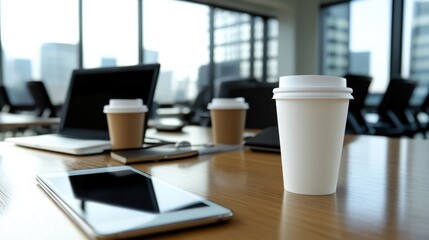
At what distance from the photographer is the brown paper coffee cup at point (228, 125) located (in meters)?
1.09

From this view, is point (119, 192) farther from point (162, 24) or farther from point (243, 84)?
point (162, 24)

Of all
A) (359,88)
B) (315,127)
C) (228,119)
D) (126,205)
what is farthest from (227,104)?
(359,88)

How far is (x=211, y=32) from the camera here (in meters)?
6.25

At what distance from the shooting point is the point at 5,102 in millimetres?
4586

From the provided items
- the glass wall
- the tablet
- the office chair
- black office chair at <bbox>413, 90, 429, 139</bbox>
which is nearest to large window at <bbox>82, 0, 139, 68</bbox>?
the glass wall

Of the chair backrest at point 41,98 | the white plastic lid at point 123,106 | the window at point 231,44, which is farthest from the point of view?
the window at point 231,44

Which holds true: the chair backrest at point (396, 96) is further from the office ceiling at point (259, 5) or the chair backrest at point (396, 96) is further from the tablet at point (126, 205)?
the tablet at point (126, 205)

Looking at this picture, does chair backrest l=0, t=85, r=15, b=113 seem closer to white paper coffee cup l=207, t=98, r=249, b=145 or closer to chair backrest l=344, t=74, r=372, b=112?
chair backrest l=344, t=74, r=372, b=112

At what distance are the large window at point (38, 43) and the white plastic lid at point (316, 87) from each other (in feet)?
14.7

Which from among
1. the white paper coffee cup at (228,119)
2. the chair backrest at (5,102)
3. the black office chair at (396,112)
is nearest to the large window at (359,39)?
the black office chair at (396,112)

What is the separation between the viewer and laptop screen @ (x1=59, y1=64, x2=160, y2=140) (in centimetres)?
107

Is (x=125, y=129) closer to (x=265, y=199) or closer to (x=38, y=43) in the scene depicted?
(x=265, y=199)

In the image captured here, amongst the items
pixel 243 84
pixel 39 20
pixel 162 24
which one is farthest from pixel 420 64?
pixel 39 20

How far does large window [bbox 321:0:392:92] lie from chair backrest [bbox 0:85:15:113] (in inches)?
189
